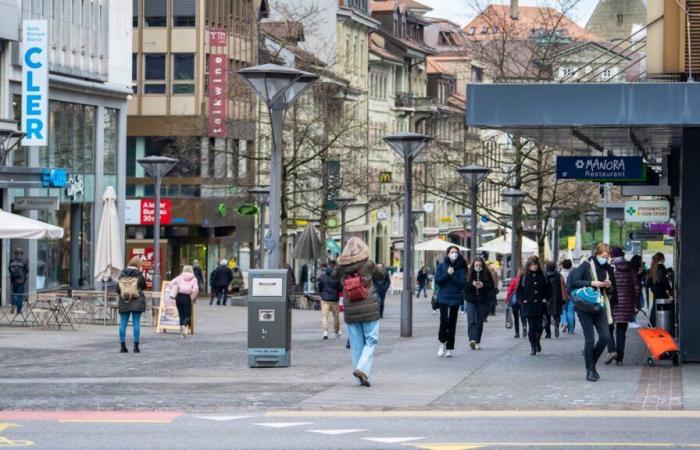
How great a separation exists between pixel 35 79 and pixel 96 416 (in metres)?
30.0

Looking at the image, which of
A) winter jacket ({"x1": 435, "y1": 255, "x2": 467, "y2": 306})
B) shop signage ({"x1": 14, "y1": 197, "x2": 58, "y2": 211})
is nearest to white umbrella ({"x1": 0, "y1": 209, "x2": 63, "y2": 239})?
shop signage ({"x1": 14, "y1": 197, "x2": 58, "y2": 211})

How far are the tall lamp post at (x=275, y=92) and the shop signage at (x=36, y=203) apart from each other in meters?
20.6

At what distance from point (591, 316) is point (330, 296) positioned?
Result: 11.9 meters

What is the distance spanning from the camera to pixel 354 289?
19.0 m

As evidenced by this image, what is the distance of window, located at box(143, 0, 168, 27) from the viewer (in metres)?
72.1

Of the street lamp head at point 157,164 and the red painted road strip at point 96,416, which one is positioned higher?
the street lamp head at point 157,164

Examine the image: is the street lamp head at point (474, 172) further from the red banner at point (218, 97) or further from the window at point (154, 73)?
the window at point (154, 73)

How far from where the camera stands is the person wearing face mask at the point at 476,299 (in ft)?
87.2

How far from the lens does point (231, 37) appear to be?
240 ft

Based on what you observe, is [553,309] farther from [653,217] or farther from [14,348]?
[14,348]

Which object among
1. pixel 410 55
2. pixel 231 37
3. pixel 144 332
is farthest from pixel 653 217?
pixel 410 55

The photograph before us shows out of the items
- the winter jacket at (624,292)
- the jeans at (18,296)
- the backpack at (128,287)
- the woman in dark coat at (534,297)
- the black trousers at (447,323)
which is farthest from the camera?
the jeans at (18,296)

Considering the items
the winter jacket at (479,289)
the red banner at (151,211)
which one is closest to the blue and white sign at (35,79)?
the winter jacket at (479,289)

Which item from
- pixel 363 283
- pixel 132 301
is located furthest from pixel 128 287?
pixel 363 283
